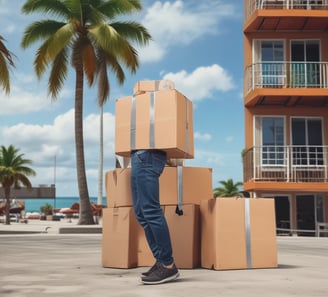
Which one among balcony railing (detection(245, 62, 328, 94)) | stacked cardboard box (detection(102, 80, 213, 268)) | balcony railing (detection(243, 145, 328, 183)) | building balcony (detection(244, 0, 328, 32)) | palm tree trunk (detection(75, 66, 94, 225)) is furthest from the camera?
palm tree trunk (detection(75, 66, 94, 225))

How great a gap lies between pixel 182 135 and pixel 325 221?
17.9 m

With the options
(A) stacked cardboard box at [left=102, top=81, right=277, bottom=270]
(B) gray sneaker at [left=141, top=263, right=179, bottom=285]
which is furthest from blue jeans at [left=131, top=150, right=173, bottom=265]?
(A) stacked cardboard box at [left=102, top=81, right=277, bottom=270]

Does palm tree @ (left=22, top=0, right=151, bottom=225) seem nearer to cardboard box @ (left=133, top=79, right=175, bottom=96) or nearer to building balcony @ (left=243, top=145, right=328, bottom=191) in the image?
building balcony @ (left=243, top=145, right=328, bottom=191)

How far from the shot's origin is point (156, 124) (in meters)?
5.40

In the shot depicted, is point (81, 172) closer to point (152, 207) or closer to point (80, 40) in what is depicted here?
point (80, 40)

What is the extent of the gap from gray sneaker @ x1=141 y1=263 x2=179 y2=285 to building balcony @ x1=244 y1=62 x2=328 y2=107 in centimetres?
1682

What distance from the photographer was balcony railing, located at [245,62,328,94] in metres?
22.0

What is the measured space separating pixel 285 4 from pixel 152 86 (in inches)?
704

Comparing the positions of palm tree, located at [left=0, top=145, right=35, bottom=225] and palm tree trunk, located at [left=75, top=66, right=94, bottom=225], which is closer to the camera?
palm tree trunk, located at [left=75, top=66, right=94, bottom=225]

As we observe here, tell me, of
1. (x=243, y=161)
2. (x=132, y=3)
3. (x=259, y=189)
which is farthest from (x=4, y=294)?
(x=132, y=3)

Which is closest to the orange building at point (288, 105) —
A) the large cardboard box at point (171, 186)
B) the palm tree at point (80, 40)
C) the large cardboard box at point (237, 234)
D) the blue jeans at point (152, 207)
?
the palm tree at point (80, 40)

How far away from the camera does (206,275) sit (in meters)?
5.60

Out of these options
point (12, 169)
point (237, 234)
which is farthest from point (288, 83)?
point (12, 169)

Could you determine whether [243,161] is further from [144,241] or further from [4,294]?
[4,294]
